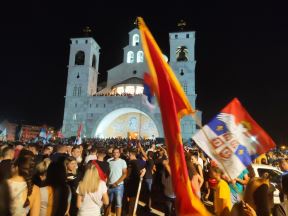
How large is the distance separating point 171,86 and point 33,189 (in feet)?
7.32

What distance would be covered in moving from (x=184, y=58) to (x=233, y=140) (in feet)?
136

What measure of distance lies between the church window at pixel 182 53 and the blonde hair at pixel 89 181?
40.8m

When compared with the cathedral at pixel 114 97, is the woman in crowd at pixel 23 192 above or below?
below

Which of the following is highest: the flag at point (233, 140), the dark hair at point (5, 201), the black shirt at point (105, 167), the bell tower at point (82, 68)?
the bell tower at point (82, 68)

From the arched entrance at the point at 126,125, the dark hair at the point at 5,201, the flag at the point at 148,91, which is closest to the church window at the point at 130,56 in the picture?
the arched entrance at the point at 126,125

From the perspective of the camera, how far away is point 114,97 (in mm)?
42844

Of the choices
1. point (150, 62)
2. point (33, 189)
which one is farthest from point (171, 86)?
point (33, 189)

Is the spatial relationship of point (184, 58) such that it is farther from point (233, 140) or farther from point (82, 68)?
point (233, 140)

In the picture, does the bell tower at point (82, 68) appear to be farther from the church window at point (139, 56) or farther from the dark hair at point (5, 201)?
the dark hair at point (5, 201)

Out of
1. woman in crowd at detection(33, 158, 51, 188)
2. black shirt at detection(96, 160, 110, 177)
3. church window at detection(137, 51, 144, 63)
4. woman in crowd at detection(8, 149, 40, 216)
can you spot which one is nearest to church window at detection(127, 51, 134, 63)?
church window at detection(137, 51, 144, 63)

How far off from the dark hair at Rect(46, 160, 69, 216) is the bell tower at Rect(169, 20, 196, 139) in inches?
1439

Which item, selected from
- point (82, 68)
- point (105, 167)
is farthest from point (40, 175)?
point (82, 68)

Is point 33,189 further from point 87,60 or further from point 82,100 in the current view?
point 87,60

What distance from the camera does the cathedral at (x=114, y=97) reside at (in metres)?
41.8
